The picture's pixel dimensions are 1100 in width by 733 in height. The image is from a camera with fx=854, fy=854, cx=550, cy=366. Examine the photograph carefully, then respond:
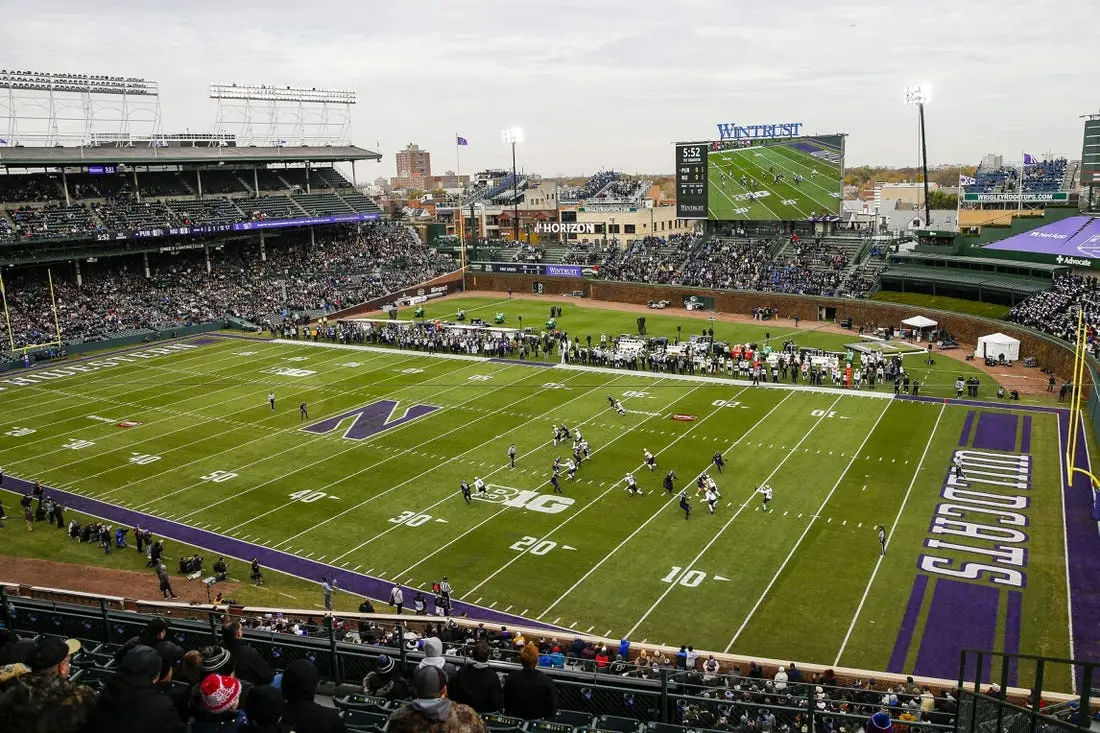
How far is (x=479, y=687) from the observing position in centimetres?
750

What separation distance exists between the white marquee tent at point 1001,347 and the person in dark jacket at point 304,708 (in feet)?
158

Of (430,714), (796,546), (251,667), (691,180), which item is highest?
(691,180)

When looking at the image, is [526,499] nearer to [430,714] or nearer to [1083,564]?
[1083,564]

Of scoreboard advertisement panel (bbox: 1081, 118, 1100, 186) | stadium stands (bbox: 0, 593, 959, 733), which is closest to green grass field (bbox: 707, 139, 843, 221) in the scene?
scoreboard advertisement panel (bbox: 1081, 118, 1100, 186)

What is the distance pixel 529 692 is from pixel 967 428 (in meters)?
33.1

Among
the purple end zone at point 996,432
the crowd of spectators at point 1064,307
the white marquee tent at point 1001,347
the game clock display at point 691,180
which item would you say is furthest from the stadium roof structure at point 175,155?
the purple end zone at point 996,432

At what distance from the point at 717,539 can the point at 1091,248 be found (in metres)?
38.4

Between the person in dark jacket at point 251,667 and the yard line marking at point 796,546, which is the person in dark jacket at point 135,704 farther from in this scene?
the yard line marking at point 796,546

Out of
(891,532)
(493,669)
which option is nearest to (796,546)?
(891,532)

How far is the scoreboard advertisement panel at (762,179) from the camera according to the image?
2704 inches

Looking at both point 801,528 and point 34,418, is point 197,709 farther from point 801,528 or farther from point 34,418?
point 34,418

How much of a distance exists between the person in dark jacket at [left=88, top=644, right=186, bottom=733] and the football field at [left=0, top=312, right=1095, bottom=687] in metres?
16.0

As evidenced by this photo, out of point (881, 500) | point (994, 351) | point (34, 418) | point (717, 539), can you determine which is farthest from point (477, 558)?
point (994, 351)

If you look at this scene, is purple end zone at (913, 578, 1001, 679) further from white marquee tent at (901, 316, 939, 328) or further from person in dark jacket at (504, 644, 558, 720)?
white marquee tent at (901, 316, 939, 328)
